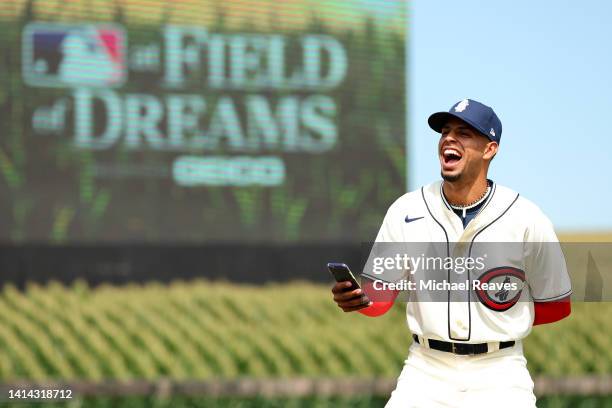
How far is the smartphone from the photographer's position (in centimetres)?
386

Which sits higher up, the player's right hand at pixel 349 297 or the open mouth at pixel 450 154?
the open mouth at pixel 450 154

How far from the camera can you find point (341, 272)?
3.90 m

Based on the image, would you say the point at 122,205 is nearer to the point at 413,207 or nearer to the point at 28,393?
the point at 28,393

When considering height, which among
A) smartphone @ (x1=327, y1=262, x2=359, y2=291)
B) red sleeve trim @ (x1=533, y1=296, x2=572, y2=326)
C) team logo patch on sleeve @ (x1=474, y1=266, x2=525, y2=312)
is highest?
smartphone @ (x1=327, y1=262, x2=359, y2=291)

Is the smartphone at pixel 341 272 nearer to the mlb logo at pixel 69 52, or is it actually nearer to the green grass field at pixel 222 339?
the green grass field at pixel 222 339

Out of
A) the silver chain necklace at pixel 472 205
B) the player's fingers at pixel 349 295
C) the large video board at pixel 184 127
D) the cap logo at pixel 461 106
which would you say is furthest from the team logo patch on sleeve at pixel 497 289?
the large video board at pixel 184 127

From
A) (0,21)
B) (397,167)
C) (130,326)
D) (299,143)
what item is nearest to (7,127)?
(0,21)

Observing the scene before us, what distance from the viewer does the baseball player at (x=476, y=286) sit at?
4.17m

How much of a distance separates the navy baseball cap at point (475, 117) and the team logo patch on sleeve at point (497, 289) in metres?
0.63

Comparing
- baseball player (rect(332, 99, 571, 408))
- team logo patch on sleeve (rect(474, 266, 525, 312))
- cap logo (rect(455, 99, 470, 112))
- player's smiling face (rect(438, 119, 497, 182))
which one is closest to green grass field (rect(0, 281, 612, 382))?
baseball player (rect(332, 99, 571, 408))

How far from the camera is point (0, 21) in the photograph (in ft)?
65.2

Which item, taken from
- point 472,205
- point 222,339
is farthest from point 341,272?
Result: point 222,339

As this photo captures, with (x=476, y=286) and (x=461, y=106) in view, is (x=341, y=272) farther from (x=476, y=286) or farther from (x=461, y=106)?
(x=461, y=106)

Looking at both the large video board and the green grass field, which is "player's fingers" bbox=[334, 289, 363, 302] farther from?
the large video board
